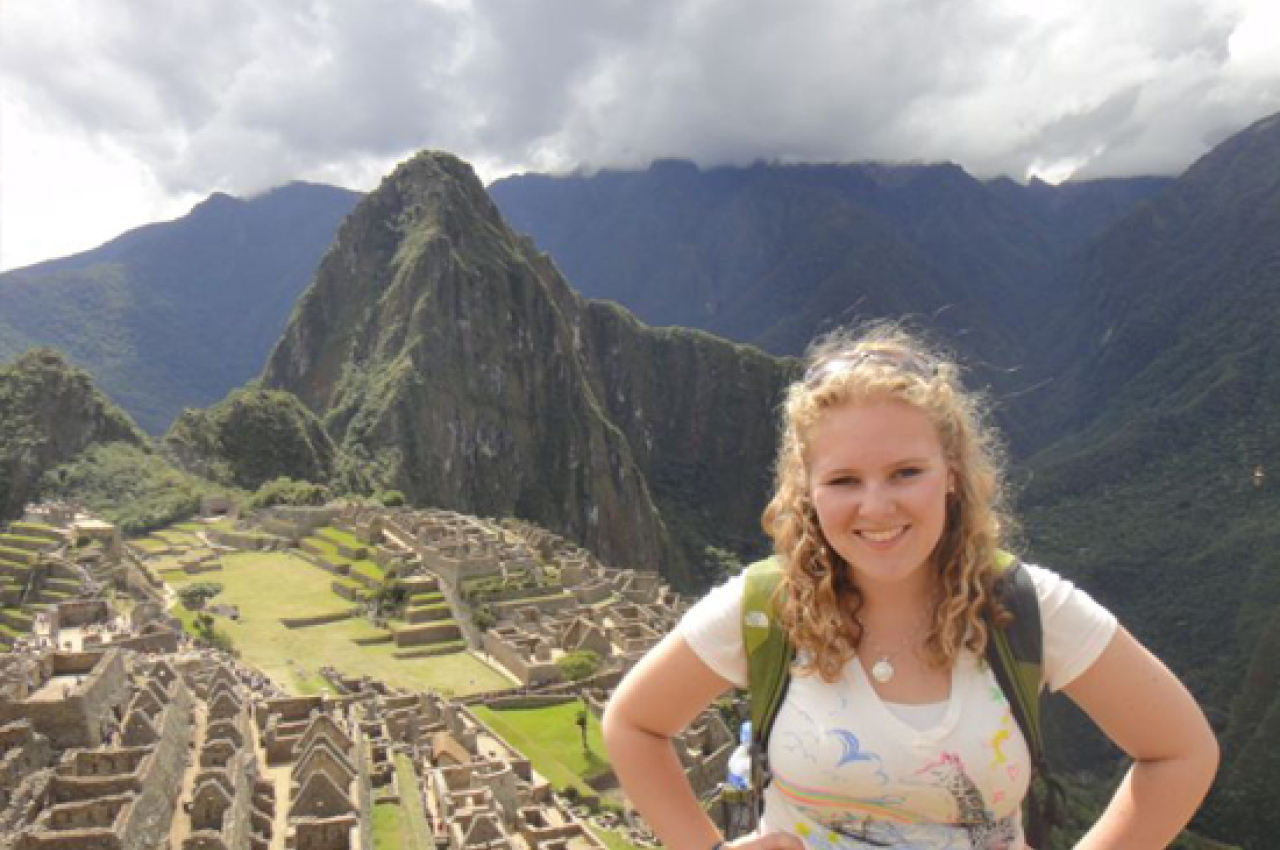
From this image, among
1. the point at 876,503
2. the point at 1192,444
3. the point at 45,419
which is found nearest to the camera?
the point at 876,503

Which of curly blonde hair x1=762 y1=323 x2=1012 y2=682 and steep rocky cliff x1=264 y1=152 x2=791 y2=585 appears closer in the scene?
curly blonde hair x1=762 y1=323 x2=1012 y2=682

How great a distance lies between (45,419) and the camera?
65.6m

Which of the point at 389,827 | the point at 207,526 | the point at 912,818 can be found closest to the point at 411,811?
the point at 389,827

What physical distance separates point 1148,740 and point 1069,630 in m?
0.39

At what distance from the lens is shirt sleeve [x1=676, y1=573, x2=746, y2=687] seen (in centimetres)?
313

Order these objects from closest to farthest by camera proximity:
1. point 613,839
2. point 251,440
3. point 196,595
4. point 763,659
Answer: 1. point 763,659
2. point 613,839
3. point 196,595
4. point 251,440

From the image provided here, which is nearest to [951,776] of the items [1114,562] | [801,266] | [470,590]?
[470,590]

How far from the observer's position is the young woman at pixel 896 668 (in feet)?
9.53

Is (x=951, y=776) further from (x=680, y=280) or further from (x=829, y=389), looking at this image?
(x=680, y=280)

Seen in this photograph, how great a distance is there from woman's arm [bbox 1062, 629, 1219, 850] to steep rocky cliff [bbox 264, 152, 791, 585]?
87.2m

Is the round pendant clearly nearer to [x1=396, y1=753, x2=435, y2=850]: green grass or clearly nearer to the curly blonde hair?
the curly blonde hair

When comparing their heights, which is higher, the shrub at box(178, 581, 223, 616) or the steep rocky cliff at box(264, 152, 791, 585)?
the steep rocky cliff at box(264, 152, 791, 585)

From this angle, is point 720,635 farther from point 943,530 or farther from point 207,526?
point 207,526

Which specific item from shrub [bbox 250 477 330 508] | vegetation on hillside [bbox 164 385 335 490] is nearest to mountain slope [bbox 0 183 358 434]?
vegetation on hillside [bbox 164 385 335 490]
